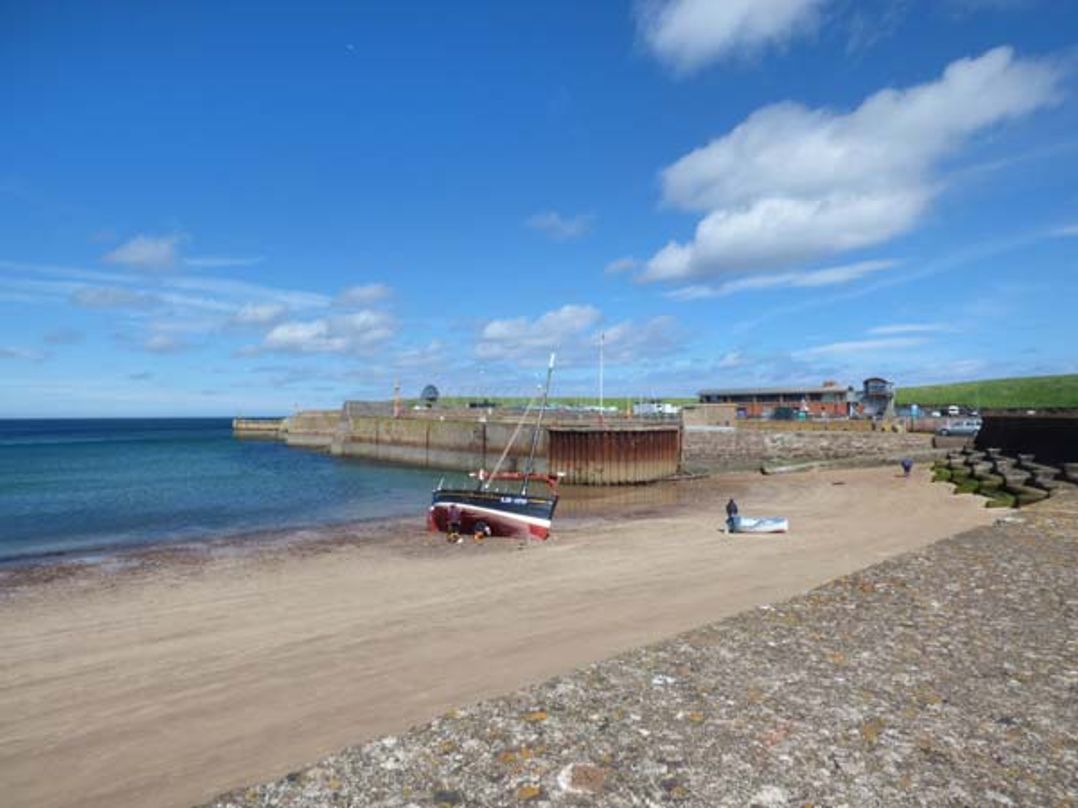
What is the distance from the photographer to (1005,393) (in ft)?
462

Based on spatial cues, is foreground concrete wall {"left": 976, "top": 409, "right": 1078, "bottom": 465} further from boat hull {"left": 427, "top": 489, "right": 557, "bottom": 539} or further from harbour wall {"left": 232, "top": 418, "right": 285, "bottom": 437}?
harbour wall {"left": 232, "top": 418, "right": 285, "bottom": 437}

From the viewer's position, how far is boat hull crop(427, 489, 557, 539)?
27058mm

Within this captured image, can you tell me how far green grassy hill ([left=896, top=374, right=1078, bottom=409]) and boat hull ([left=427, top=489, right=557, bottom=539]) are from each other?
380 feet

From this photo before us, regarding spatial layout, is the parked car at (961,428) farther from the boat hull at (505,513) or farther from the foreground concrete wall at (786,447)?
the boat hull at (505,513)

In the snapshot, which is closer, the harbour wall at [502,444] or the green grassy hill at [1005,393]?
the harbour wall at [502,444]

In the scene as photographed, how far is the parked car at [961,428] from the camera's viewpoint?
58.7m

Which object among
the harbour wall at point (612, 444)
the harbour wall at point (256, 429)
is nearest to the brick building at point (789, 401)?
the harbour wall at point (612, 444)

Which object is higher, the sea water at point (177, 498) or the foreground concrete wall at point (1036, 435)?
the foreground concrete wall at point (1036, 435)

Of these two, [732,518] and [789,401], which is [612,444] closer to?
[732,518]

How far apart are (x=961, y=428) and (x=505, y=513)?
50.6 metres

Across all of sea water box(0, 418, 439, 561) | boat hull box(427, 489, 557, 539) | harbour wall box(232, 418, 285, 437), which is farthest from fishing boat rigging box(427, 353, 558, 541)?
harbour wall box(232, 418, 285, 437)

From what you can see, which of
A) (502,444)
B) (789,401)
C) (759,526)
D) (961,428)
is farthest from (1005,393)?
(759,526)

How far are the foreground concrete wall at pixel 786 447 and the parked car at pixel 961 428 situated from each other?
2393mm

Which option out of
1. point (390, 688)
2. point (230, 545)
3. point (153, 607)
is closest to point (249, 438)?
point (230, 545)
